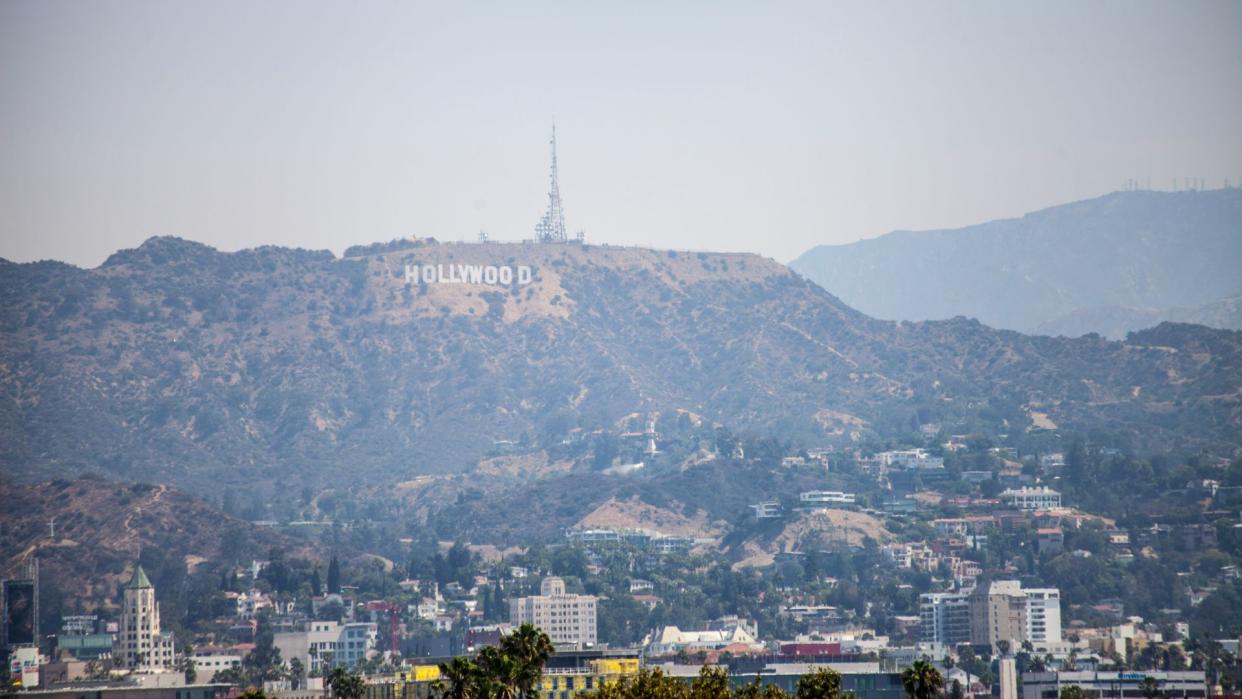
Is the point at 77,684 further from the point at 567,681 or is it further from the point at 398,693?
the point at 567,681

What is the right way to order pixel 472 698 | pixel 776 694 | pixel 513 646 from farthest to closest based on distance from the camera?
1. pixel 513 646
2. pixel 472 698
3. pixel 776 694

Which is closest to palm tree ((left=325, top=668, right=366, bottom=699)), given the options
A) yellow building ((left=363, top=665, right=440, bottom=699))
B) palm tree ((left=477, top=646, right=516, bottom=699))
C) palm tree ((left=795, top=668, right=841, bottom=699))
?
yellow building ((left=363, top=665, right=440, bottom=699))

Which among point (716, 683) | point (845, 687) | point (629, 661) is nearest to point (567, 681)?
point (629, 661)

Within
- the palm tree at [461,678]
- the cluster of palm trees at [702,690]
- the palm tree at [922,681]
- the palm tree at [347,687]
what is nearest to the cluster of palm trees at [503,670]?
the palm tree at [461,678]

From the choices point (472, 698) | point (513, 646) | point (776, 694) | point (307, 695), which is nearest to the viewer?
point (776, 694)

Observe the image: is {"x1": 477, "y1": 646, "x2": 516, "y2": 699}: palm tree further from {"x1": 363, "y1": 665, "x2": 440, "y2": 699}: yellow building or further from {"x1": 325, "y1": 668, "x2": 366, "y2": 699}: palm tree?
{"x1": 363, "y1": 665, "x2": 440, "y2": 699}: yellow building

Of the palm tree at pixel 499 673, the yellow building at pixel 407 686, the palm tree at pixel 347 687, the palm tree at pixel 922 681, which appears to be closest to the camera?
the palm tree at pixel 499 673

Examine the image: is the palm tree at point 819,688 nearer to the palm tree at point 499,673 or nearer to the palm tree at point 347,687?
the palm tree at point 499,673

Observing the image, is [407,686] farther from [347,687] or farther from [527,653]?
[527,653]
